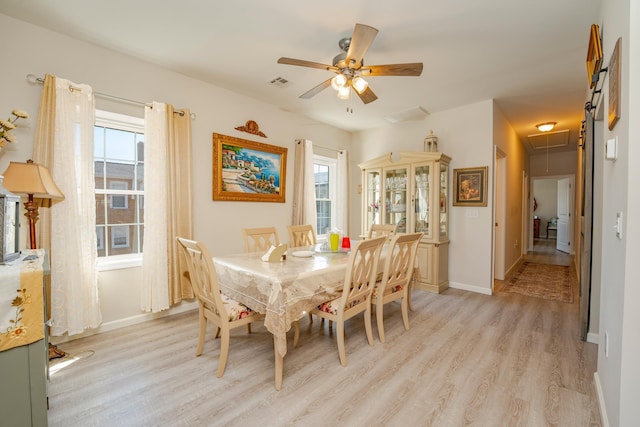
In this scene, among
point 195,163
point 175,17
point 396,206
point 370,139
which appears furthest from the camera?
point 370,139

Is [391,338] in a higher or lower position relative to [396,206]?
lower

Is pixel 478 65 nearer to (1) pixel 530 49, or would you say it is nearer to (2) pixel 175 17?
(1) pixel 530 49

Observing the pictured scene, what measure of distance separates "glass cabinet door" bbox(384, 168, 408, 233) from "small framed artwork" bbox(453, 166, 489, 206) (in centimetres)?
74

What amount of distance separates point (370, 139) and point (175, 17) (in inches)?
146

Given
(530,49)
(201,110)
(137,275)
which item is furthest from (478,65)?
(137,275)

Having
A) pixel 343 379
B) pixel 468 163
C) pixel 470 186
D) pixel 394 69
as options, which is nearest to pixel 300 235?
pixel 343 379

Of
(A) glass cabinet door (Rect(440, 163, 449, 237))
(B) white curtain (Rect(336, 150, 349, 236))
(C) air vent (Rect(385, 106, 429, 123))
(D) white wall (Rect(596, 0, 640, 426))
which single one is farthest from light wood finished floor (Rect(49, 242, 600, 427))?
(C) air vent (Rect(385, 106, 429, 123))

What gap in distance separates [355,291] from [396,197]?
2659 mm

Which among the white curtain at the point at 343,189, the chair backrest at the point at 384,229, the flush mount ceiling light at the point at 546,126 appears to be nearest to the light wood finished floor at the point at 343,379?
the chair backrest at the point at 384,229

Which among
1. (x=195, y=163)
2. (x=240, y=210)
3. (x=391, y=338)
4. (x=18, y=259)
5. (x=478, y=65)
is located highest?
(x=478, y=65)

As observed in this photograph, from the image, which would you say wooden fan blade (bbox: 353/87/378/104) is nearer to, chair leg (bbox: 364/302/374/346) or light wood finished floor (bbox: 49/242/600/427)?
chair leg (bbox: 364/302/374/346)

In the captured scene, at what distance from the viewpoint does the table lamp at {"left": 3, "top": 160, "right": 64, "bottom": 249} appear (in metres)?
1.82

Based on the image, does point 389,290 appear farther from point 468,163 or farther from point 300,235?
point 468,163

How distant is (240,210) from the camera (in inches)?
144
